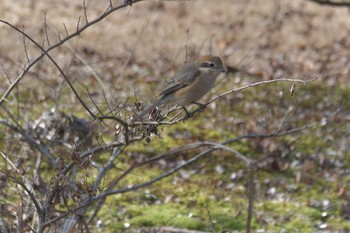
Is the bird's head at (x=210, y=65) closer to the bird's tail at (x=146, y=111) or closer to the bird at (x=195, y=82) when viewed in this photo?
the bird at (x=195, y=82)

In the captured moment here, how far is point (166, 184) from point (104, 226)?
1003mm

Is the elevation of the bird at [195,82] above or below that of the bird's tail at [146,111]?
above

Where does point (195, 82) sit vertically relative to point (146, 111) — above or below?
above

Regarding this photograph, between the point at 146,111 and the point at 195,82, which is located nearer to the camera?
the point at 146,111

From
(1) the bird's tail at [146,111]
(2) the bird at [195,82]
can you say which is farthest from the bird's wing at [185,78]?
(1) the bird's tail at [146,111]

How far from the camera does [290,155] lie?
7.75 metres

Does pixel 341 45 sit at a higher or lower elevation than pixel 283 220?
higher

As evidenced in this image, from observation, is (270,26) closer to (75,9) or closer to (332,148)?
(75,9)

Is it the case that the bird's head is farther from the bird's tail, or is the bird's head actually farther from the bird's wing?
the bird's tail

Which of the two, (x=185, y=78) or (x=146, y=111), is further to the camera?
(x=185, y=78)

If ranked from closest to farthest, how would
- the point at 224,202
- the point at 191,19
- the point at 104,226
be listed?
the point at 104,226
the point at 224,202
the point at 191,19

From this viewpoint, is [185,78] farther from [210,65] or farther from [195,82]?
[210,65]

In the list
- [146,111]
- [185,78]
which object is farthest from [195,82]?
[146,111]

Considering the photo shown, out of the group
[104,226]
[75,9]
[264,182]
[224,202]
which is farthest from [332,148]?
[75,9]
